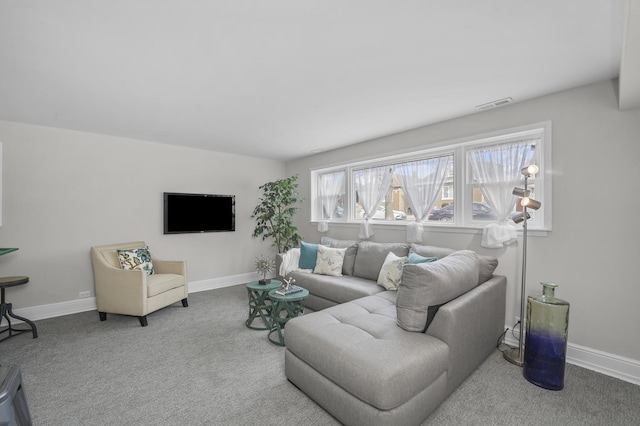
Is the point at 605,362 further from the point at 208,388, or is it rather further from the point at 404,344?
the point at 208,388

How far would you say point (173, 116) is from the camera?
130 inches

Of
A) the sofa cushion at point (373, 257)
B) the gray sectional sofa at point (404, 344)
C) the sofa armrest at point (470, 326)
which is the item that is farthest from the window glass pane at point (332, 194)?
the sofa armrest at point (470, 326)

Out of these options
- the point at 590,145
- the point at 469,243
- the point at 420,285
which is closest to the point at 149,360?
the point at 420,285

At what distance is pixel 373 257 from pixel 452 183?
1.39m

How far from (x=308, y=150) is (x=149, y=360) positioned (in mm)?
3779

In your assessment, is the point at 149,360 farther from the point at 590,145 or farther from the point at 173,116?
the point at 590,145

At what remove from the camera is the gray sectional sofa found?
5.25ft

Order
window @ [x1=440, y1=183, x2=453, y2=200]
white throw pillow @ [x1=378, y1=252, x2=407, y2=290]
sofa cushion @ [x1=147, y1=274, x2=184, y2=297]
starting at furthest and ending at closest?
window @ [x1=440, y1=183, x2=453, y2=200] < sofa cushion @ [x1=147, y1=274, x2=184, y2=297] < white throw pillow @ [x1=378, y1=252, x2=407, y2=290]

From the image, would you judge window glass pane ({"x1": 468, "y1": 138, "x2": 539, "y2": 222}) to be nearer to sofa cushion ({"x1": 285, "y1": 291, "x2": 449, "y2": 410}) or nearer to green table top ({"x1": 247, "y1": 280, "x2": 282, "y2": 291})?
sofa cushion ({"x1": 285, "y1": 291, "x2": 449, "y2": 410})

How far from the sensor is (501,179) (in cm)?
307

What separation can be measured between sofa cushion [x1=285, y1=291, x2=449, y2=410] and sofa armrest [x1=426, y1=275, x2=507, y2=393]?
119mm

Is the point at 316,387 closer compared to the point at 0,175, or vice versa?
the point at 316,387

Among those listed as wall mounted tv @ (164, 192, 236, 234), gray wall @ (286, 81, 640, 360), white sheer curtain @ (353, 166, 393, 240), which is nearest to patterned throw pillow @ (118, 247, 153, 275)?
wall mounted tv @ (164, 192, 236, 234)

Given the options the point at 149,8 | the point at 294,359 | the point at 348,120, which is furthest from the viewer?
the point at 348,120
